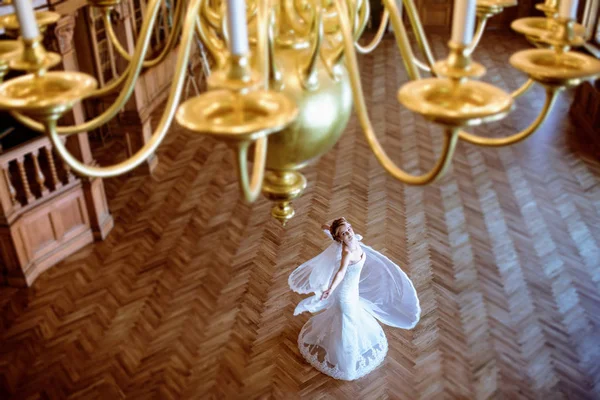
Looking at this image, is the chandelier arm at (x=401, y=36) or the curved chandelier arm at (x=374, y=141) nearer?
the curved chandelier arm at (x=374, y=141)

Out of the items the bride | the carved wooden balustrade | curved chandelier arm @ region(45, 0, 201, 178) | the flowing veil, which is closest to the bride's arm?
the bride

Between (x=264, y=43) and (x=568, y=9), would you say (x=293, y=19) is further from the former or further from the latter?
(x=568, y=9)

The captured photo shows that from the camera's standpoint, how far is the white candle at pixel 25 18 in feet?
3.47

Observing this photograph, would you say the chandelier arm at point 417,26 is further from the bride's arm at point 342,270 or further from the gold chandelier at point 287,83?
the bride's arm at point 342,270

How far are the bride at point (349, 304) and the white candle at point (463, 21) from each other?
3462 mm

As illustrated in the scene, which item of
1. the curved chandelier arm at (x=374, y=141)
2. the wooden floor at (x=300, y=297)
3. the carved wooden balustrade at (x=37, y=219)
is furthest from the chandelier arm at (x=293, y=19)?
the carved wooden balustrade at (x=37, y=219)

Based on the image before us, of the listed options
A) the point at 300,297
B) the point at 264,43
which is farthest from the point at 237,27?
the point at 300,297

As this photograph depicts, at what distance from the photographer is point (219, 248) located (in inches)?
232

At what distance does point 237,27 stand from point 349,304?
153 inches

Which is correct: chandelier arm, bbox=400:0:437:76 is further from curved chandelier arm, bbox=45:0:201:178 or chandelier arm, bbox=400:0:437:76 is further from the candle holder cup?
curved chandelier arm, bbox=45:0:201:178

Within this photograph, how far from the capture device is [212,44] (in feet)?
3.83

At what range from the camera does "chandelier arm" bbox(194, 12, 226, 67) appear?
1146mm

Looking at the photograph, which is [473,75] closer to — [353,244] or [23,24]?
[23,24]

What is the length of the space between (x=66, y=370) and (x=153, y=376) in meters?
0.67
